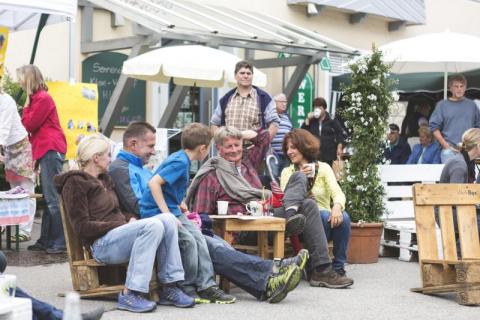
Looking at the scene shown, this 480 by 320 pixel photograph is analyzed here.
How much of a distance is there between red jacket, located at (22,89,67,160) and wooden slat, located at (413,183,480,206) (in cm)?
361

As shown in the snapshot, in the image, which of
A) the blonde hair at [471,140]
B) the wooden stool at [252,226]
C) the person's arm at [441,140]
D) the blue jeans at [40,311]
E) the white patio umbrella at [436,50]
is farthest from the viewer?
the white patio umbrella at [436,50]

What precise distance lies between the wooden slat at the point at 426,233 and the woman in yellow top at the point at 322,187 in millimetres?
707

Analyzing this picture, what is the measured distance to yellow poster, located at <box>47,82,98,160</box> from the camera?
10164 millimetres

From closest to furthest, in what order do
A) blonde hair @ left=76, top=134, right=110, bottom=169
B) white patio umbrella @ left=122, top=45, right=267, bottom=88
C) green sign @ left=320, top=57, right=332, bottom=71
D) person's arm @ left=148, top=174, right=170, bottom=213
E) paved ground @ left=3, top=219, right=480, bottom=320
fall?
paved ground @ left=3, top=219, right=480, bottom=320
person's arm @ left=148, top=174, right=170, bottom=213
blonde hair @ left=76, top=134, right=110, bottom=169
white patio umbrella @ left=122, top=45, right=267, bottom=88
green sign @ left=320, top=57, right=332, bottom=71

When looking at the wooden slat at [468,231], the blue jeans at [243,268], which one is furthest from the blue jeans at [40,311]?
the wooden slat at [468,231]

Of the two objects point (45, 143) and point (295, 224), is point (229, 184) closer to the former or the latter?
point (295, 224)

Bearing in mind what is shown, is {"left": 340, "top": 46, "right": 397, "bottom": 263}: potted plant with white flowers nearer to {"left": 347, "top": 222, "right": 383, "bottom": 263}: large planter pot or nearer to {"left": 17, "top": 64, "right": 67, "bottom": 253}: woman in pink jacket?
{"left": 347, "top": 222, "right": 383, "bottom": 263}: large planter pot

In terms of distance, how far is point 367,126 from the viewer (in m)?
9.17

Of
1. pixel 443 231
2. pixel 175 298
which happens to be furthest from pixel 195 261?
pixel 443 231

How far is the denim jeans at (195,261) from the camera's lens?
650cm

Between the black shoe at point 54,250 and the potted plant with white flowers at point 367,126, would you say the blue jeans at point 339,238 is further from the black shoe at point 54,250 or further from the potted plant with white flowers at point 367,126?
the black shoe at point 54,250

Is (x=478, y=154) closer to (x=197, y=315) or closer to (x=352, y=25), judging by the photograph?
(x=197, y=315)

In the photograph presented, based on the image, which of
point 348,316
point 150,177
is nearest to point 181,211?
point 150,177

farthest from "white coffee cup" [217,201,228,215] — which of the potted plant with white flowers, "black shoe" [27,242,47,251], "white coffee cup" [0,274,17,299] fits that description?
"white coffee cup" [0,274,17,299]
